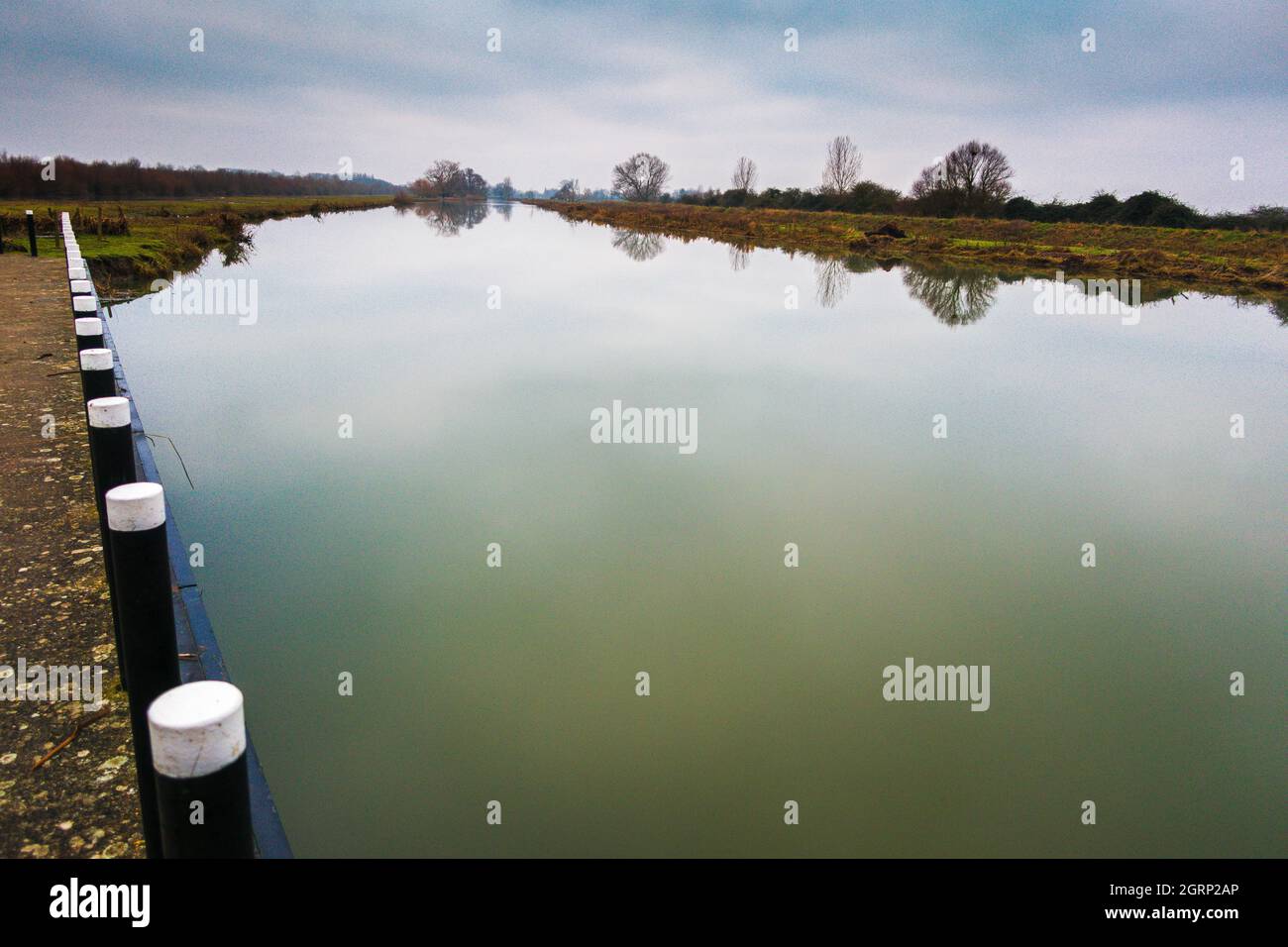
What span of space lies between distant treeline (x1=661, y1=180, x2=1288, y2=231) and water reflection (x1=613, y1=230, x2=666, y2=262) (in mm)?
15168

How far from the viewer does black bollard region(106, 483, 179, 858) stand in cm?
158

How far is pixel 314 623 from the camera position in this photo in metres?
3.73

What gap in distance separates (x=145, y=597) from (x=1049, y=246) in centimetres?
3244

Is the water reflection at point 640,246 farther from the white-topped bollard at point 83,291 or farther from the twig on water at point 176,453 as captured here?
the white-topped bollard at point 83,291

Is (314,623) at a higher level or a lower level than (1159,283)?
lower

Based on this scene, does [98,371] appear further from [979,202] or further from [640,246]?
[979,202]

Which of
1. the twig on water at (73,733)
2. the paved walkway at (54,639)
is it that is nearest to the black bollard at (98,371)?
the paved walkway at (54,639)

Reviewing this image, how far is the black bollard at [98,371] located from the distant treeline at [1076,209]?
38.2 metres

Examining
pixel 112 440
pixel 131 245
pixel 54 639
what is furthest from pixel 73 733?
pixel 131 245

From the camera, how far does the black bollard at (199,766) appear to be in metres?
1.01
